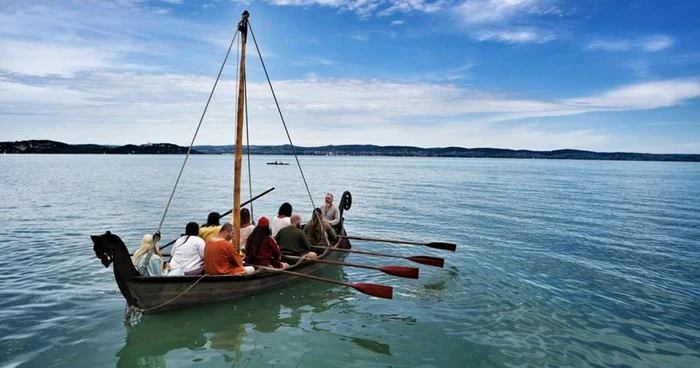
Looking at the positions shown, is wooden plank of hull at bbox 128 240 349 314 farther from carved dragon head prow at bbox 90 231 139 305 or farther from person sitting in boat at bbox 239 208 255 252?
person sitting in boat at bbox 239 208 255 252

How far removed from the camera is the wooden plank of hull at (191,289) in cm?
892

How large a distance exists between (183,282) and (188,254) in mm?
760

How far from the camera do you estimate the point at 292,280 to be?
39.5ft

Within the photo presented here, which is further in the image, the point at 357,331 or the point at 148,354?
the point at 357,331

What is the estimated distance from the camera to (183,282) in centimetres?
934

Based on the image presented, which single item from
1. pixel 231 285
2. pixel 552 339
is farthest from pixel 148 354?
pixel 552 339

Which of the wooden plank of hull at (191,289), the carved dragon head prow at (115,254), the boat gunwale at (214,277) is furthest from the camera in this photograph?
the wooden plank of hull at (191,289)

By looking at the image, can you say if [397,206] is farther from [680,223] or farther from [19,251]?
[19,251]

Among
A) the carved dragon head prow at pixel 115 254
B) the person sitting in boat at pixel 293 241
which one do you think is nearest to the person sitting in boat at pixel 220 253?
the carved dragon head prow at pixel 115 254

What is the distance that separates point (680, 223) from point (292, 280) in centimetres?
2380

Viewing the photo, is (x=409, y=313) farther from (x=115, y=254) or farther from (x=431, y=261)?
(x=115, y=254)

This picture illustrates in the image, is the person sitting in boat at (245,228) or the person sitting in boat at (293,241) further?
the person sitting in boat at (293,241)

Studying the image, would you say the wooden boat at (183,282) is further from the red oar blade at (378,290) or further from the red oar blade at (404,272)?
the red oar blade at (404,272)

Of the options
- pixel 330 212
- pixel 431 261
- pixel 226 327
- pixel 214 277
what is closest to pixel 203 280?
pixel 214 277
